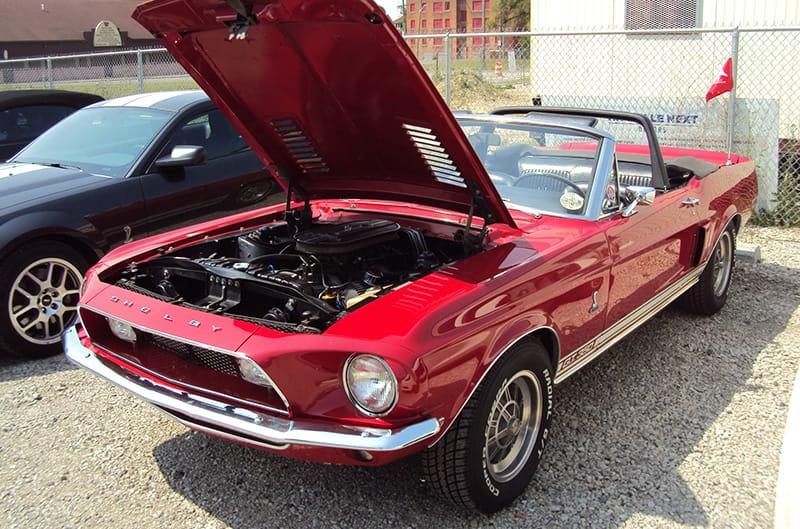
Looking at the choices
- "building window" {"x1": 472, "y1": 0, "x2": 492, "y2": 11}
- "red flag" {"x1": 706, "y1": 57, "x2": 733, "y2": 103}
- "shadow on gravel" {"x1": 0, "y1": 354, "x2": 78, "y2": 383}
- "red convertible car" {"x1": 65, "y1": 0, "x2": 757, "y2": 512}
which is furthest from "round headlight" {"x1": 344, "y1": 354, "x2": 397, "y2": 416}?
"building window" {"x1": 472, "y1": 0, "x2": 492, "y2": 11}

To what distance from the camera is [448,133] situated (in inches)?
116

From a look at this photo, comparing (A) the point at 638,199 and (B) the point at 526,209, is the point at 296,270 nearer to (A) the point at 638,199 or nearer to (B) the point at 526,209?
(B) the point at 526,209

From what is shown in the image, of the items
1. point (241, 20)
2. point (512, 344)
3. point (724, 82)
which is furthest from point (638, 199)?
point (724, 82)

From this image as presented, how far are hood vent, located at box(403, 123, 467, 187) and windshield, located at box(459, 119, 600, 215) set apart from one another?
1.83ft

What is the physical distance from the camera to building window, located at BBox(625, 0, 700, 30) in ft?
29.6

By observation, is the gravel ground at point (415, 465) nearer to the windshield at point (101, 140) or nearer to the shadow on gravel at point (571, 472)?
the shadow on gravel at point (571, 472)

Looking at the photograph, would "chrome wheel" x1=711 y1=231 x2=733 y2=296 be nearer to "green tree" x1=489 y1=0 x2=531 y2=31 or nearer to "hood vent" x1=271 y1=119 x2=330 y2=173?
"hood vent" x1=271 y1=119 x2=330 y2=173

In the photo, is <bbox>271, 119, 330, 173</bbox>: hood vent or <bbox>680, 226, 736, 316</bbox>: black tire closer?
<bbox>271, 119, 330, 173</bbox>: hood vent

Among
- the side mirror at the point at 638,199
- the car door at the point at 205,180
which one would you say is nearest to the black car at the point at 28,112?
the car door at the point at 205,180

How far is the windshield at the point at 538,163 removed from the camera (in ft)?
12.1

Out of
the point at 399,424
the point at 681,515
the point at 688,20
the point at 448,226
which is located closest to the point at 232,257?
the point at 448,226

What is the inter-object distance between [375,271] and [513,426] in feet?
3.09

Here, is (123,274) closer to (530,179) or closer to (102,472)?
(102,472)

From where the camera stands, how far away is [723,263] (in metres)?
5.21
